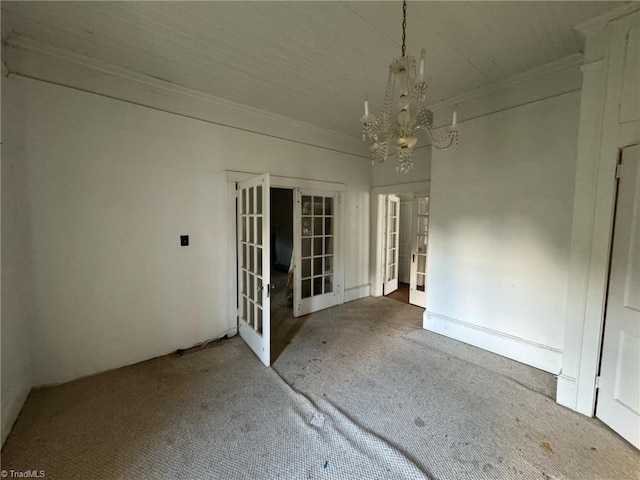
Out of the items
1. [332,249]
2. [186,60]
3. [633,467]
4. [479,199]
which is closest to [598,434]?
[633,467]

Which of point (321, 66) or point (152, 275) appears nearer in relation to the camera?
point (321, 66)

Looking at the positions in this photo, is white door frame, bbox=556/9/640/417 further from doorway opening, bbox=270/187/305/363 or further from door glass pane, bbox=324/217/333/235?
door glass pane, bbox=324/217/333/235

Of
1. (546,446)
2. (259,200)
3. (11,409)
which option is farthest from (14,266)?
(546,446)

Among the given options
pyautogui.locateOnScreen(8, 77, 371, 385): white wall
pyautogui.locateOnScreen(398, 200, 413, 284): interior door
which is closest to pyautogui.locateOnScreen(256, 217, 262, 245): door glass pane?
pyautogui.locateOnScreen(8, 77, 371, 385): white wall

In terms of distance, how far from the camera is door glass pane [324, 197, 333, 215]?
4219mm

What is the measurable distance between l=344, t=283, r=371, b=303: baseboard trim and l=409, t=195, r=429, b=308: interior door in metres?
0.82

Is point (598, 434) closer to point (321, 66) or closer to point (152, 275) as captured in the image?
point (321, 66)

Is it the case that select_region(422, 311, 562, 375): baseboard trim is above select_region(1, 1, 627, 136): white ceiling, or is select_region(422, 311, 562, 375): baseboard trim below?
below

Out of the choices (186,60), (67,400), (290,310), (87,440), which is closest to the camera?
(87,440)

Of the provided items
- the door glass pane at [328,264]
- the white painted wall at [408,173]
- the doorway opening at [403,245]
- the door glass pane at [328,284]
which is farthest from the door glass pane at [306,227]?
the white painted wall at [408,173]

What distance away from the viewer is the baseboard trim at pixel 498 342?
8.28 feet

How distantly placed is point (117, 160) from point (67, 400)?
2049 millimetres

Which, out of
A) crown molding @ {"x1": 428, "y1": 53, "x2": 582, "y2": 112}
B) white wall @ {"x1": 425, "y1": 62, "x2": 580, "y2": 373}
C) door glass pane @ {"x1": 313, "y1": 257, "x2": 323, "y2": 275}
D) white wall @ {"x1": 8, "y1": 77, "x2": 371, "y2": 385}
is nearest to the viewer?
white wall @ {"x1": 8, "y1": 77, "x2": 371, "y2": 385}

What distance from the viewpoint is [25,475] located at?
1481 millimetres
